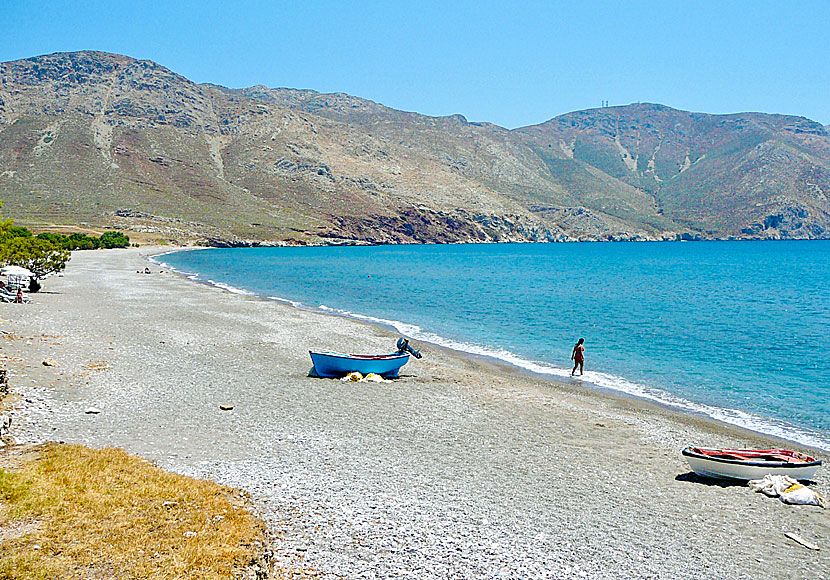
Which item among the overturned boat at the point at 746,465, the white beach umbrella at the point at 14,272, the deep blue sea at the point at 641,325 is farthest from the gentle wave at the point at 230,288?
the overturned boat at the point at 746,465

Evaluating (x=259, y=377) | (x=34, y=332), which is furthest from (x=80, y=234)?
(x=259, y=377)

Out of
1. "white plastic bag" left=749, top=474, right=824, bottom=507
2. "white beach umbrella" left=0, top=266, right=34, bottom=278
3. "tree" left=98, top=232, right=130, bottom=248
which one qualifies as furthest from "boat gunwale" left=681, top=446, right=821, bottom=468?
"tree" left=98, top=232, right=130, bottom=248

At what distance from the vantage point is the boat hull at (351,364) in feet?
68.1

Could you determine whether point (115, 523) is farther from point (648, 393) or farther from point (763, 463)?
point (648, 393)

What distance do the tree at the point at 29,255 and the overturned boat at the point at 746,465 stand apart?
37.3m

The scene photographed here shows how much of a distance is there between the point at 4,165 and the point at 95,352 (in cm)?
16936

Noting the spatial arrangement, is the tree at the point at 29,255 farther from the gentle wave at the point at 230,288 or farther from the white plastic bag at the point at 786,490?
the white plastic bag at the point at 786,490

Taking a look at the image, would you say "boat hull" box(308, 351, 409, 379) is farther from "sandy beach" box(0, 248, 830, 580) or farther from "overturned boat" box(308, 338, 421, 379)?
"sandy beach" box(0, 248, 830, 580)

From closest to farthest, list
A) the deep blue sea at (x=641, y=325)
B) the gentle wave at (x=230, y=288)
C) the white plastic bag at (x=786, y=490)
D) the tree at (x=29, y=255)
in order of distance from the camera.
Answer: the white plastic bag at (x=786, y=490) → the deep blue sea at (x=641, y=325) → the tree at (x=29, y=255) → the gentle wave at (x=230, y=288)

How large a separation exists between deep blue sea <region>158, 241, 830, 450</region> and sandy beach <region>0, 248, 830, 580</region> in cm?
308

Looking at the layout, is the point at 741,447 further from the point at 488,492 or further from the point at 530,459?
the point at 488,492

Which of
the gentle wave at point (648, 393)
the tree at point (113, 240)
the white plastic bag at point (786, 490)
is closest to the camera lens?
the white plastic bag at point (786, 490)

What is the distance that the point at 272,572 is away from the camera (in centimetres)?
769

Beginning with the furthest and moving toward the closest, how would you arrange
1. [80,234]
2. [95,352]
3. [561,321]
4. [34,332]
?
[80,234] → [561,321] → [34,332] → [95,352]
